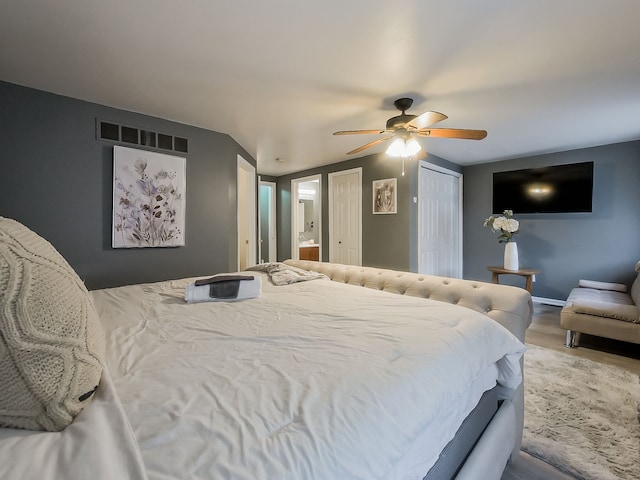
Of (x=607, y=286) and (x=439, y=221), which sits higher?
(x=439, y=221)

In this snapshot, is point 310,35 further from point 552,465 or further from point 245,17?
point 552,465

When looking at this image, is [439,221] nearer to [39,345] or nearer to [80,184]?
[80,184]

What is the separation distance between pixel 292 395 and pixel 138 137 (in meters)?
2.88

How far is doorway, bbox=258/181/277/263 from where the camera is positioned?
19.5 ft

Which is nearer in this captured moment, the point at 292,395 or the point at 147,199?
the point at 292,395

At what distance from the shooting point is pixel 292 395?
0.70 metres

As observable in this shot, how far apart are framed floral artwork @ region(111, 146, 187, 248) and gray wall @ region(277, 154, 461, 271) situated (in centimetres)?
257

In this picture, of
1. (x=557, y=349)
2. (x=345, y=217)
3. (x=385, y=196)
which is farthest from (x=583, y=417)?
(x=345, y=217)

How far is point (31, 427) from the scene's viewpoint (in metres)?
0.55

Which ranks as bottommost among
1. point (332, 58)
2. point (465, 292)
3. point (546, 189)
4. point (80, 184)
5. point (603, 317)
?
point (603, 317)

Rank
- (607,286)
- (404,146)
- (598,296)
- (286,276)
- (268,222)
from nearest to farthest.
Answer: (286,276) → (404,146) → (598,296) → (607,286) → (268,222)

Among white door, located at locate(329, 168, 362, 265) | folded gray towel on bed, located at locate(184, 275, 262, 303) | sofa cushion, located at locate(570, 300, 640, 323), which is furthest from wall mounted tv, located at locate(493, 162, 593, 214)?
folded gray towel on bed, located at locate(184, 275, 262, 303)

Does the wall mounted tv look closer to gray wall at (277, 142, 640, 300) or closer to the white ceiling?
gray wall at (277, 142, 640, 300)

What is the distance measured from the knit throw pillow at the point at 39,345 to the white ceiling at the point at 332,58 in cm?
140
